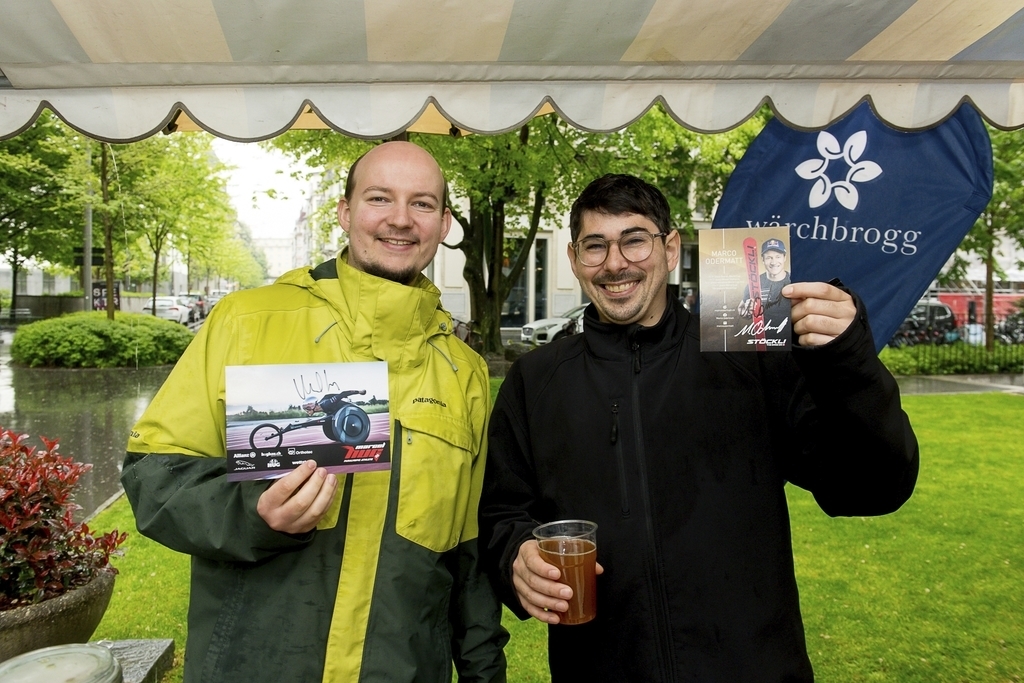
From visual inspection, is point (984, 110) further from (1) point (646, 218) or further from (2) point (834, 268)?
(1) point (646, 218)

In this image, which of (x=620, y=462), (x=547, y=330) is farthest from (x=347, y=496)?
(x=547, y=330)

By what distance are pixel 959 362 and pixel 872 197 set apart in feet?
55.6

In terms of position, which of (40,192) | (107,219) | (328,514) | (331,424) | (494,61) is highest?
(40,192)

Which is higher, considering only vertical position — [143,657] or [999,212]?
[999,212]

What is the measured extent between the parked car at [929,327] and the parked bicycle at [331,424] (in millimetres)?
21368

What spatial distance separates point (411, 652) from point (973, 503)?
23.9ft

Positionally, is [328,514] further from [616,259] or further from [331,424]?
[616,259]

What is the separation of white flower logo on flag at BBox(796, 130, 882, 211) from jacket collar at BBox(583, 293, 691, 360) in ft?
5.40

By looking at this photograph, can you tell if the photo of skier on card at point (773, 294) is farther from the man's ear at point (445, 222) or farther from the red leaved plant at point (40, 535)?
the red leaved plant at point (40, 535)

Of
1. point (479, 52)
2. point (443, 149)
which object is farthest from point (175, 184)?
point (479, 52)

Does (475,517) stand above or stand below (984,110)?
below

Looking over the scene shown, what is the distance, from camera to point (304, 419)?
1674 millimetres

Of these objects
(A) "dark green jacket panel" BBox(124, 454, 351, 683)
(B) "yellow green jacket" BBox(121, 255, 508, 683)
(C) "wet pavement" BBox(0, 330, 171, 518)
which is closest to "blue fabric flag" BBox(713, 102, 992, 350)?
(B) "yellow green jacket" BBox(121, 255, 508, 683)

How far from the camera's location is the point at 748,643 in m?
1.92
